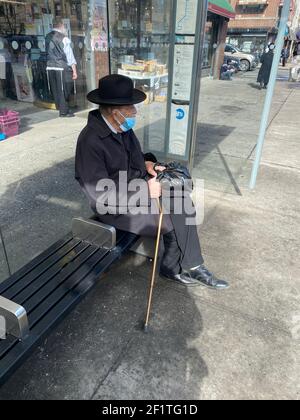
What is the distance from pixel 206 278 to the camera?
2.52 m

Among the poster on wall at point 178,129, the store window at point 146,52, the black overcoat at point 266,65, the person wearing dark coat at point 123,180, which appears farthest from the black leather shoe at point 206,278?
the black overcoat at point 266,65

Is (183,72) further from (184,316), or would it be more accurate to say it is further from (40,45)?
(40,45)

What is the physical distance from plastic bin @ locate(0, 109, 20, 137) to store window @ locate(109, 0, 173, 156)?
7.28 feet

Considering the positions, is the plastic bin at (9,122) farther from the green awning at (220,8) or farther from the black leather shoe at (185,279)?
the green awning at (220,8)

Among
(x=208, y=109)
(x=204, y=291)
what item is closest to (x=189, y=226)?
(x=204, y=291)

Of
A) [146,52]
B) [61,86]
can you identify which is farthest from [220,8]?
[146,52]

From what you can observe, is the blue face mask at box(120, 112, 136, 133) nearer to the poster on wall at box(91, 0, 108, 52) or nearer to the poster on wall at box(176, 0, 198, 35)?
the poster on wall at box(176, 0, 198, 35)

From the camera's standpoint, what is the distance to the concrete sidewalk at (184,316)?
1843 mm

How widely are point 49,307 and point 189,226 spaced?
3.64ft

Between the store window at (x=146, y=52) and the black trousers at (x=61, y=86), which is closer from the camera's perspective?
the store window at (x=146, y=52)

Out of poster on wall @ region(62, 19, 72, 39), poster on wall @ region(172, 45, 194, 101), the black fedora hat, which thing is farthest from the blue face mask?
poster on wall @ region(62, 19, 72, 39)

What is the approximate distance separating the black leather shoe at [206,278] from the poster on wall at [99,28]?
5198mm

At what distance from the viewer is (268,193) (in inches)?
166
